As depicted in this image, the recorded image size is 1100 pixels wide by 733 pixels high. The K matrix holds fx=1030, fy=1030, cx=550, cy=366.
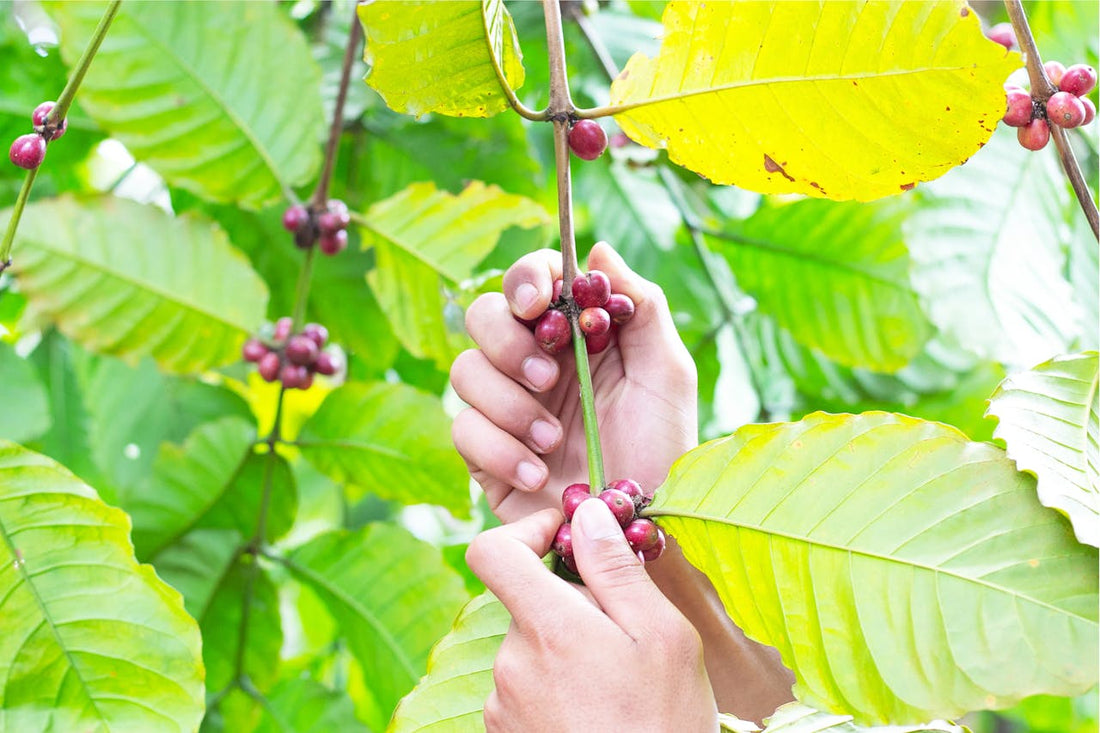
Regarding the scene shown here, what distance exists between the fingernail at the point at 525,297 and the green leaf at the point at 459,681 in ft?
0.85

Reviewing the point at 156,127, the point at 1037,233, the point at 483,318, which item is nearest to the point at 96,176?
the point at 156,127

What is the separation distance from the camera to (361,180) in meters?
1.54

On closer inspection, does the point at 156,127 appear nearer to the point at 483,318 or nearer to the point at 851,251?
the point at 483,318

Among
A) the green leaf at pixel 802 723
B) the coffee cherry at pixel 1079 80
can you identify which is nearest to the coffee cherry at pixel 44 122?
the green leaf at pixel 802 723

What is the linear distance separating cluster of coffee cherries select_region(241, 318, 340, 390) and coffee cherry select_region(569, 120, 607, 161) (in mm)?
567

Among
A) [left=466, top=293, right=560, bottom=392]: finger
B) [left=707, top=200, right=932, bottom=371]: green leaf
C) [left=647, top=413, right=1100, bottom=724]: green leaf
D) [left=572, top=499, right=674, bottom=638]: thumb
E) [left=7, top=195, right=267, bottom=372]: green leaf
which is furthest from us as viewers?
[left=707, top=200, right=932, bottom=371]: green leaf

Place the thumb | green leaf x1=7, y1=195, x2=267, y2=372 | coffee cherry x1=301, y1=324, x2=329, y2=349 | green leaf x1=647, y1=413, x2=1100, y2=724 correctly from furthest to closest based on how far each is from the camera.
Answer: coffee cherry x1=301, y1=324, x2=329, y2=349, green leaf x1=7, y1=195, x2=267, y2=372, the thumb, green leaf x1=647, y1=413, x2=1100, y2=724

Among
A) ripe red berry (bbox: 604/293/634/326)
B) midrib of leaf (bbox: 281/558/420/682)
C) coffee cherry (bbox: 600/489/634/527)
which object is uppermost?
ripe red berry (bbox: 604/293/634/326)

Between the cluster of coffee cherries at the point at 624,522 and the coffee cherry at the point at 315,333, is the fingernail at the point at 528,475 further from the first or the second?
the coffee cherry at the point at 315,333

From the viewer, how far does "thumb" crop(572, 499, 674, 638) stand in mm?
702

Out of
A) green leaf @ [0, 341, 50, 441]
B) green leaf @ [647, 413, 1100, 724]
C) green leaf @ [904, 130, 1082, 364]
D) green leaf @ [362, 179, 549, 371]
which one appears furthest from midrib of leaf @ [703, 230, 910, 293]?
green leaf @ [0, 341, 50, 441]

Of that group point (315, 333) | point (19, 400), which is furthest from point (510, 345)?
point (19, 400)

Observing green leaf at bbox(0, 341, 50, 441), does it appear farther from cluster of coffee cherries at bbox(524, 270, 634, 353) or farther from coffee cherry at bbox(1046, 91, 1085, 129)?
coffee cherry at bbox(1046, 91, 1085, 129)

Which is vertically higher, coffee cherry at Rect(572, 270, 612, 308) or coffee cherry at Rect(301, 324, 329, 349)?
coffee cherry at Rect(572, 270, 612, 308)
